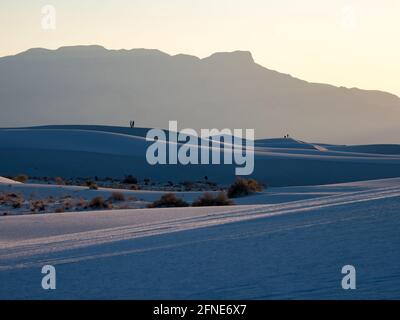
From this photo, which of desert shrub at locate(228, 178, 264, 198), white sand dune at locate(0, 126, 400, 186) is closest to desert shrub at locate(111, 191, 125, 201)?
desert shrub at locate(228, 178, 264, 198)

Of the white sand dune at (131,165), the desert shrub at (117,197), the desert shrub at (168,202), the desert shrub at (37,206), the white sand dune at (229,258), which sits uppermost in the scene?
the white sand dune at (131,165)

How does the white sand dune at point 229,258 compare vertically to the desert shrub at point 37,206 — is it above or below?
below

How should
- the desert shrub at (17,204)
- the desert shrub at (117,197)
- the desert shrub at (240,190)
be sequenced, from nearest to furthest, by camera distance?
1. the desert shrub at (17,204)
2. the desert shrub at (117,197)
3. the desert shrub at (240,190)

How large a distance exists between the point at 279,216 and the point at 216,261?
13.9 ft

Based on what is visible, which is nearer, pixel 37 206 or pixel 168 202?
pixel 37 206

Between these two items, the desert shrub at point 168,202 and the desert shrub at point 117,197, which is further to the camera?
the desert shrub at point 117,197

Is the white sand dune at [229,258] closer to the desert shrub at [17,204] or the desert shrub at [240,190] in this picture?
the desert shrub at [17,204]

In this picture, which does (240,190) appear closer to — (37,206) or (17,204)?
(37,206)

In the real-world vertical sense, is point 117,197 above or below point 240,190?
below

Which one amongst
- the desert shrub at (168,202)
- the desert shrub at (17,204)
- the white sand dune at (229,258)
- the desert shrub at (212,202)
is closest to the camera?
the white sand dune at (229,258)

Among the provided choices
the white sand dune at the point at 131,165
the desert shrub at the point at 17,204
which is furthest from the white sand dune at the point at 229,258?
the white sand dune at the point at 131,165

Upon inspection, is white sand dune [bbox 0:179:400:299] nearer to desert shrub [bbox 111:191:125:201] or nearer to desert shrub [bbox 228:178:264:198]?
desert shrub [bbox 111:191:125:201]

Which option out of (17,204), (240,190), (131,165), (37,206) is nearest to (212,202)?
(240,190)
